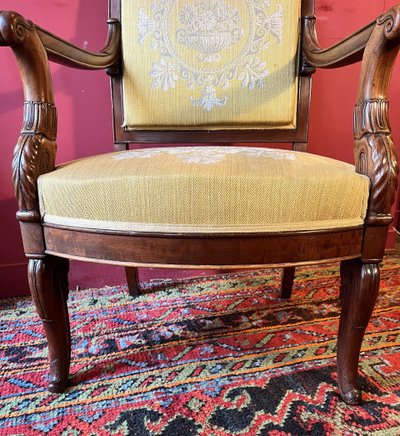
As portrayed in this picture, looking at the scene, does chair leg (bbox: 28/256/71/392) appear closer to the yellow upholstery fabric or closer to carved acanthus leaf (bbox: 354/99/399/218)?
the yellow upholstery fabric

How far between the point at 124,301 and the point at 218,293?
12.5 inches

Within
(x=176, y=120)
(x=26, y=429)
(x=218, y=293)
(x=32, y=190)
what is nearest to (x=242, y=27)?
(x=176, y=120)

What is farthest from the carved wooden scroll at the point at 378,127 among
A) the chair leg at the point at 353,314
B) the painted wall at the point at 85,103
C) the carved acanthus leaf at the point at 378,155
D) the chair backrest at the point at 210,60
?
the painted wall at the point at 85,103

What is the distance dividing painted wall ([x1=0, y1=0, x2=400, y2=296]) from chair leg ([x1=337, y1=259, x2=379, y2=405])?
0.78 meters

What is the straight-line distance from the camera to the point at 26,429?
73cm

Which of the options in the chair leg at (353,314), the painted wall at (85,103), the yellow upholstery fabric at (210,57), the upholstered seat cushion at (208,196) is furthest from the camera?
the painted wall at (85,103)

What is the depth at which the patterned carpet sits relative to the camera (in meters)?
0.75

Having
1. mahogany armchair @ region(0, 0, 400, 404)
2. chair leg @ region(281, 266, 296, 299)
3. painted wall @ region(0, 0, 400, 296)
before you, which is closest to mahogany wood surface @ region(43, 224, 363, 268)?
mahogany armchair @ region(0, 0, 400, 404)

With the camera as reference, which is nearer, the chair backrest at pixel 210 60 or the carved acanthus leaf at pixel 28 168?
the carved acanthus leaf at pixel 28 168

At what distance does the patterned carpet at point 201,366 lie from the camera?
0.75 meters

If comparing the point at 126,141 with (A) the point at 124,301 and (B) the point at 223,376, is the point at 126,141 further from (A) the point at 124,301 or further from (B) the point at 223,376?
(B) the point at 223,376

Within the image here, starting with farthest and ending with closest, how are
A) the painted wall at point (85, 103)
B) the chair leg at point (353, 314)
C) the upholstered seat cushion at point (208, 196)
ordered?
1. the painted wall at point (85, 103)
2. the chair leg at point (353, 314)
3. the upholstered seat cushion at point (208, 196)

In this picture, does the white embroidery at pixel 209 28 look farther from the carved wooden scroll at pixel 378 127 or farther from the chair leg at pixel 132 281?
the chair leg at pixel 132 281

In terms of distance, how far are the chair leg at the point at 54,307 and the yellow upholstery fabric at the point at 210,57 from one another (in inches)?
18.4
